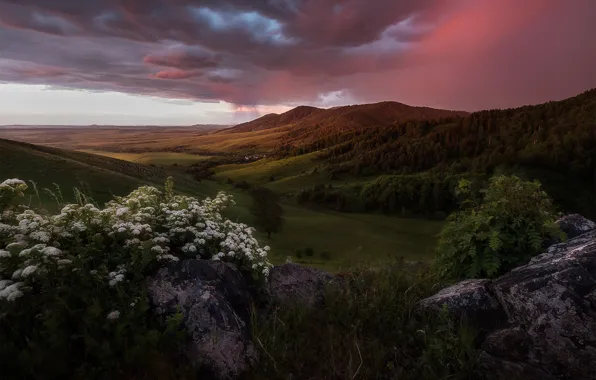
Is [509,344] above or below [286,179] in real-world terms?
above

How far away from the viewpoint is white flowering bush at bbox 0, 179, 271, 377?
4691 millimetres

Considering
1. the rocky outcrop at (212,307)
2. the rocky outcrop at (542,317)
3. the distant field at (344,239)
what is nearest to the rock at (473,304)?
the rocky outcrop at (542,317)

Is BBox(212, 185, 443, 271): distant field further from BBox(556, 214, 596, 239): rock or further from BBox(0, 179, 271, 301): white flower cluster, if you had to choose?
BBox(0, 179, 271, 301): white flower cluster

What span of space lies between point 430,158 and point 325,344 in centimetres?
18097

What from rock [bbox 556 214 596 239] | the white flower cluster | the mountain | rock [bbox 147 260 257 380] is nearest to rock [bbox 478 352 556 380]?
rock [bbox 147 260 257 380]

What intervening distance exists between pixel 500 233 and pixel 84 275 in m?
7.78

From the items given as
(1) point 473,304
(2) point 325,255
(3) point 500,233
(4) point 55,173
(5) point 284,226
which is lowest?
(5) point 284,226

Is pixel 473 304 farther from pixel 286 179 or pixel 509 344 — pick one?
pixel 286 179

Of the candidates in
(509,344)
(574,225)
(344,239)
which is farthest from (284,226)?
(509,344)

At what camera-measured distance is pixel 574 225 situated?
9930 millimetres

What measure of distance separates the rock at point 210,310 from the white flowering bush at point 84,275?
0.90ft

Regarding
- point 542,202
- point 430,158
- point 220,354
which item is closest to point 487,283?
point 542,202

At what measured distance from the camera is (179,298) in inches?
229

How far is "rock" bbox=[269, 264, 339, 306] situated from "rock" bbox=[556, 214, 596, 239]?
6.47m
